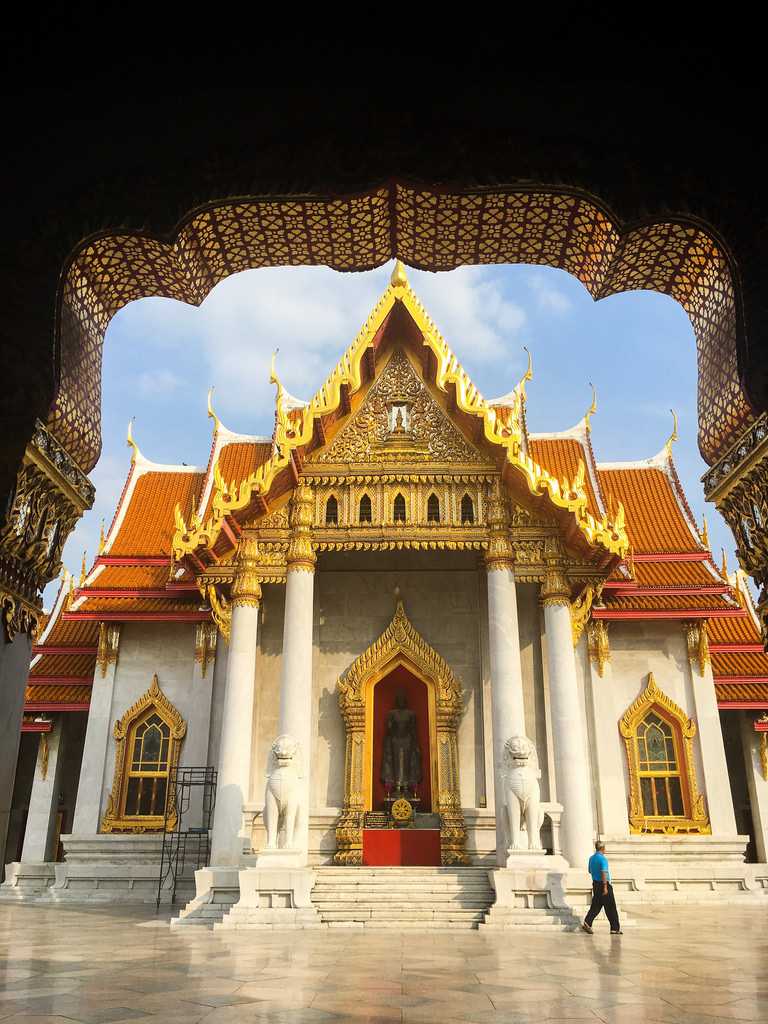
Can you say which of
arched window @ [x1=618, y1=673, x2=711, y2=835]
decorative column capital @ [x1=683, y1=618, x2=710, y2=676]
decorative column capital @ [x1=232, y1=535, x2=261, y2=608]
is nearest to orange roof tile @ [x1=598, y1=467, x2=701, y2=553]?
decorative column capital @ [x1=683, y1=618, x2=710, y2=676]

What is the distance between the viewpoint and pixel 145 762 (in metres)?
14.6

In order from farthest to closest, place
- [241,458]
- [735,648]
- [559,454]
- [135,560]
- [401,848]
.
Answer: [241,458] → [559,454] → [135,560] → [735,648] → [401,848]

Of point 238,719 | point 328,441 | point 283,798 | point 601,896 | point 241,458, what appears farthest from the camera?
point 241,458

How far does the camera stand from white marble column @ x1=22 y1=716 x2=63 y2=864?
15258mm

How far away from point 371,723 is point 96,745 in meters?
4.80

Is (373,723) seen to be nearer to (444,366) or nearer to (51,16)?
(444,366)

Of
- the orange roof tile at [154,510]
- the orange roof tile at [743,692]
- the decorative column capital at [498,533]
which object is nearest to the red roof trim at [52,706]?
the orange roof tile at [154,510]

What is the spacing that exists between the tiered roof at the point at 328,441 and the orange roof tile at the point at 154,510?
3 centimetres

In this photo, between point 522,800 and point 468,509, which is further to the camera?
point 468,509

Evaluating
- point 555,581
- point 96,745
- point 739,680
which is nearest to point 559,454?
point 739,680

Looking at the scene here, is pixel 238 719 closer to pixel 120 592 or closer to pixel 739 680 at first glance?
pixel 120 592

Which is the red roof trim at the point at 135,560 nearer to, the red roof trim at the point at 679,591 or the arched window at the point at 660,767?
the red roof trim at the point at 679,591

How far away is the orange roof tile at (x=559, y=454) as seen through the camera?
17781 millimetres

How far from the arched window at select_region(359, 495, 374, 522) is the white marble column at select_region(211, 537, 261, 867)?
5.31ft
